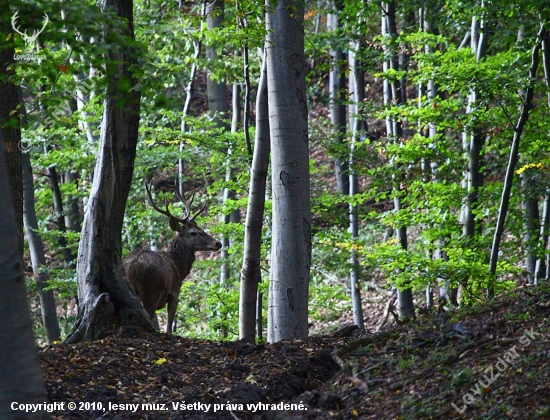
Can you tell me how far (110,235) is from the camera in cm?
794

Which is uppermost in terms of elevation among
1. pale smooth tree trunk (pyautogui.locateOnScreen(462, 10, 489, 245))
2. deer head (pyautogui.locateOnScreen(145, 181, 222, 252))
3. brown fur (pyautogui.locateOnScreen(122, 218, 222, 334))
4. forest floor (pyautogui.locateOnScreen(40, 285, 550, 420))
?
pale smooth tree trunk (pyautogui.locateOnScreen(462, 10, 489, 245))

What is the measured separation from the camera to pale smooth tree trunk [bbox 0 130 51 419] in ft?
10.7

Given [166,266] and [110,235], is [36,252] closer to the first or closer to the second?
[166,266]

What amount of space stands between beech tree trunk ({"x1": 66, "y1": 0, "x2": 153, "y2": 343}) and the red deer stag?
6.18ft

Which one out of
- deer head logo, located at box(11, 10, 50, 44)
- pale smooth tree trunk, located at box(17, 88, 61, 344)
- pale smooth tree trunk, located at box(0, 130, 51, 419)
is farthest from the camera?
pale smooth tree trunk, located at box(17, 88, 61, 344)

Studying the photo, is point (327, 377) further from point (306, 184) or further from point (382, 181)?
point (382, 181)

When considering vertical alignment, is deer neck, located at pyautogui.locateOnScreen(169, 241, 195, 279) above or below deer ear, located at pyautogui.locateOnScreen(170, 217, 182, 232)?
below

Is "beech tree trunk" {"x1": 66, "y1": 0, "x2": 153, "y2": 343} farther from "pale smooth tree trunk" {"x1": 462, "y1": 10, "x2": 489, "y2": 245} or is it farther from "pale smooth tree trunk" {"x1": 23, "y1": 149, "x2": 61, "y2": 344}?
"pale smooth tree trunk" {"x1": 23, "y1": 149, "x2": 61, "y2": 344}

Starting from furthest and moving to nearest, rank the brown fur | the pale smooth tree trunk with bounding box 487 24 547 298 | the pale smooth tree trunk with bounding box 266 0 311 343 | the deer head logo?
the pale smooth tree trunk with bounding box 487 24 547 298
the brown fur
the pale smooth tree trunk with bounding box 266 0 311 343
the deer head logo

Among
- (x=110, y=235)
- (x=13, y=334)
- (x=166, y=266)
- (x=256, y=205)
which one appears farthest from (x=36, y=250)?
(x=13, y=334)

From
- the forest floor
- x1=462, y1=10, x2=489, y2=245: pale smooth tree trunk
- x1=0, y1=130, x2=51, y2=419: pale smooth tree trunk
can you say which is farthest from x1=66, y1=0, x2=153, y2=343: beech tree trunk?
x1=462, y1=10, x2=489, y2=245: pale smooth tree trunk

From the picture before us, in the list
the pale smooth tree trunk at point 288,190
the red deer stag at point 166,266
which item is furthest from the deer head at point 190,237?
the pale smooth tree trunk at point 288,190

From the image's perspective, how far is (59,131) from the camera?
13234 millimetres

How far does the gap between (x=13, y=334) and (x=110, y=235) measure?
4.72m
